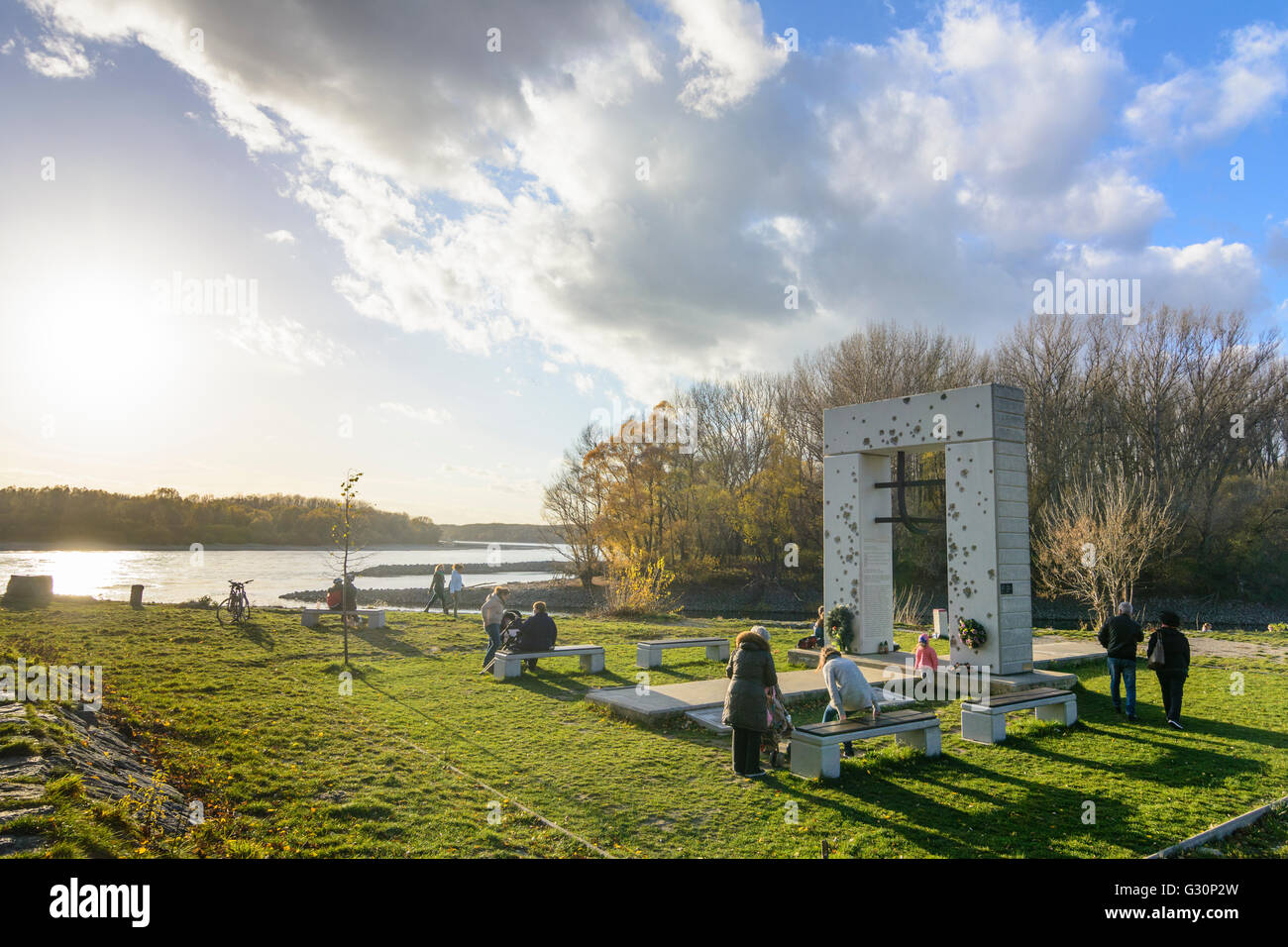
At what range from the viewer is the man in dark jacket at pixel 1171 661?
27.7 ft

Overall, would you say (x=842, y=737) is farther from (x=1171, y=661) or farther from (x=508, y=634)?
(x=508, y=634)

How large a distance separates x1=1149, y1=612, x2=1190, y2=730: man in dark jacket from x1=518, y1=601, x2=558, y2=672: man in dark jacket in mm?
8678

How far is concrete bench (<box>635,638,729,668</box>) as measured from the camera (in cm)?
1262

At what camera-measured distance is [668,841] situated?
5.10 m

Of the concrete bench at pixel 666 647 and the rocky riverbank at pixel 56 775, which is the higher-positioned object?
the rocky riverbank at pixel 56 775

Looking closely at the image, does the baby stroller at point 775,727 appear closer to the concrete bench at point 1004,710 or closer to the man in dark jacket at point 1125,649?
the concrete bench at point 1004,710

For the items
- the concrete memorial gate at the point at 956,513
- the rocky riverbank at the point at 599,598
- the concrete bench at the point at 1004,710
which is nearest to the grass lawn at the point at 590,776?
the concrete bench at the point at 1004,710

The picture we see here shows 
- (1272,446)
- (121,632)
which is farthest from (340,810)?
(1272,446)

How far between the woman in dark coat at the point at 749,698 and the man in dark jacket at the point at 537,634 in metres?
5.70

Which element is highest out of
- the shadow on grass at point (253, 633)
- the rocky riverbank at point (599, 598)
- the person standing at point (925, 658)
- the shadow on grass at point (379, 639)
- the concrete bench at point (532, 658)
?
the person standing at point (925, 658)

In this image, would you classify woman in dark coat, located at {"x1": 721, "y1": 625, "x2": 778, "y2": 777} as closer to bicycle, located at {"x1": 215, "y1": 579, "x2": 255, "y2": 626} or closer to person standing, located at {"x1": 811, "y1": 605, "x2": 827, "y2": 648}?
person standing, located at {"x1": 811, "y1": 605, "x2": 827, "y2": 648}

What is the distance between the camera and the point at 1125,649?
910 cm

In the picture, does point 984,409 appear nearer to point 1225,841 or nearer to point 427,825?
point 1225,841
